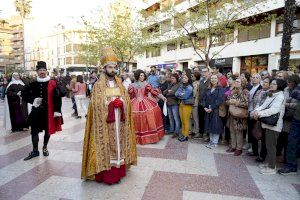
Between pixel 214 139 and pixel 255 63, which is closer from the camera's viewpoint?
pixel 214 139

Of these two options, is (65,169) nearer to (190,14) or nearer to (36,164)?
(36,164)

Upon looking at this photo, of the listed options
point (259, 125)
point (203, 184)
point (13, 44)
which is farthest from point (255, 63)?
point (13, 44)

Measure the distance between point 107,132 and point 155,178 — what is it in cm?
115

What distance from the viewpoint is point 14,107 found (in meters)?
8.54

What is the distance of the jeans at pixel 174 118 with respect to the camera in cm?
783

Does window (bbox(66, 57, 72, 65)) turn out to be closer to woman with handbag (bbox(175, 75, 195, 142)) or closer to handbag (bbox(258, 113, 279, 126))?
woman with handbag (bbox(175, 75, 195, 142))

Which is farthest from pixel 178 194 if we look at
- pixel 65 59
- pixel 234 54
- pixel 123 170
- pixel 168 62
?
pixel 65 59

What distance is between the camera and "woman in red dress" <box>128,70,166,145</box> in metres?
7.18

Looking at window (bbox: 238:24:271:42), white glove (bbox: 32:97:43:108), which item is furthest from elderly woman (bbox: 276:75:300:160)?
window (bbox: 238:24:271:42)

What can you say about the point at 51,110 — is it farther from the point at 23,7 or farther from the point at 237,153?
the point at 23,7

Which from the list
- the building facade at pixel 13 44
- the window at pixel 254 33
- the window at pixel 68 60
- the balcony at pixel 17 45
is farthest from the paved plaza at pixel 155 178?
the balcony at pixel 17 45

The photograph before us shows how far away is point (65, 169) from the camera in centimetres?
521

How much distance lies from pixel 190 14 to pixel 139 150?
11322mm

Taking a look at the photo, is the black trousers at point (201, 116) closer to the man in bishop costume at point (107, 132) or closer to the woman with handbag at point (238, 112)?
the woman with handbag at point (238, 112)
